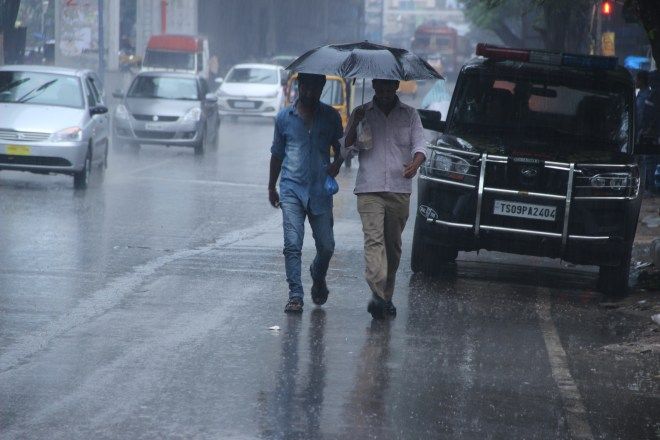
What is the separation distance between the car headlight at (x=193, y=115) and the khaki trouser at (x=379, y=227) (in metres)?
18.1

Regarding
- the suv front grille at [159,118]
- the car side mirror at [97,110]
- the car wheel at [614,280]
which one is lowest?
the suv front grille at [159,118]

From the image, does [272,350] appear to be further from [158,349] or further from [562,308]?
[562,308]

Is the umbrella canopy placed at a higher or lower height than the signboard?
higher

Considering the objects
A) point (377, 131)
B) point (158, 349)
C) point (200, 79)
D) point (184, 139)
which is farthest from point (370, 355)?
point (200, 79)

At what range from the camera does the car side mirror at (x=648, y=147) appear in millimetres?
11391

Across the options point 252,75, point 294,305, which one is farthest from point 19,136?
point 252,75

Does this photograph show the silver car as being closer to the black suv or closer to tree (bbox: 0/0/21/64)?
the black suv

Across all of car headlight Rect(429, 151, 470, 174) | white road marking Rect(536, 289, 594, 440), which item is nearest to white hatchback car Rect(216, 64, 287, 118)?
car headlight Rect(429, 151, 470, 174)

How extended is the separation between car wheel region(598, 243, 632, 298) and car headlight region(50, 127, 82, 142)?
9539 mm

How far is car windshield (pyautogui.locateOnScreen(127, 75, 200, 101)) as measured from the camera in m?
28.1

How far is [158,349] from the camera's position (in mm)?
7906

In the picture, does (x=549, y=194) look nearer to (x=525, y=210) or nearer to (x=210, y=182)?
(x=525, y=210)

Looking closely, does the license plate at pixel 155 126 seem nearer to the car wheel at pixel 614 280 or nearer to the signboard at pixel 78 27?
the car wheel at pixel 614 280

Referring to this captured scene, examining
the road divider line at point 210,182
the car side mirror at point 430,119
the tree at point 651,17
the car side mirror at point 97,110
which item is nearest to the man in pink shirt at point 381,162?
the car side mirror at point 430,119
